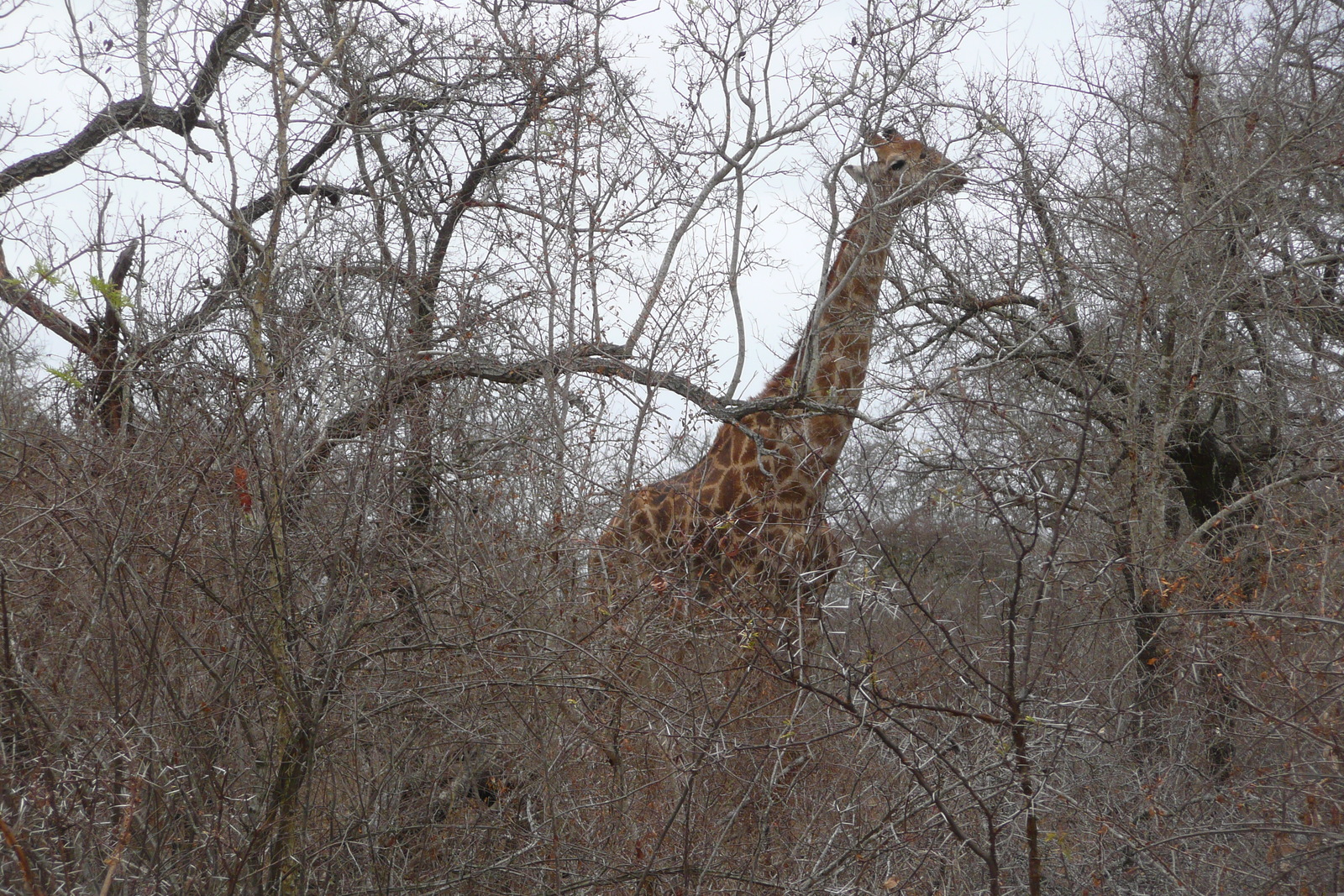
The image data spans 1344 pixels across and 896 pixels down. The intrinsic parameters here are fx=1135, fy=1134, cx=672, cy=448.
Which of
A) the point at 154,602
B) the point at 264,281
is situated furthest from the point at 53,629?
the point at 264,281

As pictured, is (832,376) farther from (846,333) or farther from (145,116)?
(145,116)

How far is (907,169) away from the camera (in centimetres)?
724

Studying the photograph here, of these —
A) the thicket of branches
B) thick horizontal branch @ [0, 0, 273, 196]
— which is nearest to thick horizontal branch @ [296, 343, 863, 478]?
the thicket of branches

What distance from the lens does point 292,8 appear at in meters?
8.20

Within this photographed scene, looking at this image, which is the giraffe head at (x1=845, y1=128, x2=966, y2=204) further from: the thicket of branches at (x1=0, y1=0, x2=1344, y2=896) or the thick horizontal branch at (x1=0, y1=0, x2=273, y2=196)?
the thick horizontal branch at (x1=0, y1=0, x2=273, y2=196)

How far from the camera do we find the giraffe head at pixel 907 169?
7.23 meters

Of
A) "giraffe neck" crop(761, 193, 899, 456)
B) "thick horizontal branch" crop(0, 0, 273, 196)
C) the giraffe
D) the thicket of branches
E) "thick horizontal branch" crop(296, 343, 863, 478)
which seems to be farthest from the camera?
"thick horizontal branch" crop(0, 0, 273, 196)

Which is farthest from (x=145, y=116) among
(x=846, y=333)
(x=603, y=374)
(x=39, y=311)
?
(x=846, y=333)

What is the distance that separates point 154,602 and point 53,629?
0.73 metres

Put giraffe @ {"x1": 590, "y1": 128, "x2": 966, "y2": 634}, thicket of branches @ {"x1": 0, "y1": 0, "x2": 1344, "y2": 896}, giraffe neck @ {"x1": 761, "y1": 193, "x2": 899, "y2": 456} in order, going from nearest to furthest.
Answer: thicket of branches @ {"x1": 0, "y1": 0, "x2": 1344, "y2": 896}
giraffe @ {"x1": 590, "y1": 128, "x2": 966, "y2": 634}
giraffe neck @ {"x1": 761, "y1": 193, "x2": 899, "y2": 456}

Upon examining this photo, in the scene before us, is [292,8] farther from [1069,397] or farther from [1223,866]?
[1223,866]

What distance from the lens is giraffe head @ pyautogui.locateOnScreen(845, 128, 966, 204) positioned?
23.7ft

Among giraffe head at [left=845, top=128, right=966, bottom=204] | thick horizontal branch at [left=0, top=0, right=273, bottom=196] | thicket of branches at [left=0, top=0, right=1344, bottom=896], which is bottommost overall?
thicket of branches at [left=0, top=0, right=1344, bottom=896]

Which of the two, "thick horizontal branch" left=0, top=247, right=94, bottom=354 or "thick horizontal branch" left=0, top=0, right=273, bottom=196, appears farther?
"thick horizontal branch" left=0, top=0, right=273, bottom=196
